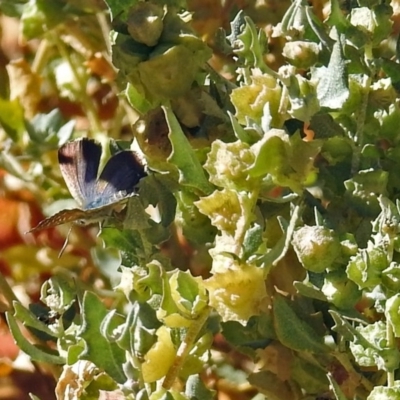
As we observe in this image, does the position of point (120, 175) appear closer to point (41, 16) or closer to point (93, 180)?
point (93, 180)

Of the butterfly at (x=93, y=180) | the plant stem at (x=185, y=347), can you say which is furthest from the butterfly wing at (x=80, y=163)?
the plant stem at (x=185, y=347)

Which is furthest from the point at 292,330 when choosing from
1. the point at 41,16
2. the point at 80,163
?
the point at 41,16

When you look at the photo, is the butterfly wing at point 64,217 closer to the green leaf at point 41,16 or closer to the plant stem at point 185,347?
the plant stem at point 185,347

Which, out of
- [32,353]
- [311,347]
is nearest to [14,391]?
[32,353]

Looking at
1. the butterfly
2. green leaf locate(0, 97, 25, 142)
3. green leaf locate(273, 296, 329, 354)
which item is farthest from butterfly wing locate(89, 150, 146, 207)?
green leaf locate(0, 97, 25, 142)

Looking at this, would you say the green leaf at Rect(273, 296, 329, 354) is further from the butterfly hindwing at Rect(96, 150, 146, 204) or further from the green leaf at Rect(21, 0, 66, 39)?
the green leaf at Rect(21, 0, 66, 39)

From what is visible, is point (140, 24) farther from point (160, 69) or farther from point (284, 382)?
point (284, 382)
